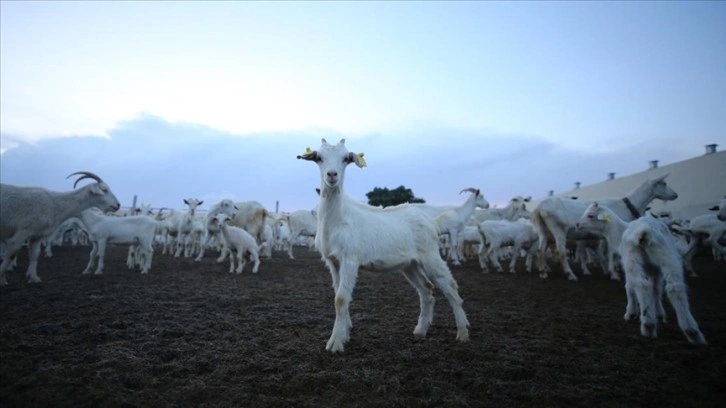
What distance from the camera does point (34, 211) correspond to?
26.5 ft

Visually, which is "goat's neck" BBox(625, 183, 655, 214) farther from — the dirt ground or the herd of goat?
the dirt ground

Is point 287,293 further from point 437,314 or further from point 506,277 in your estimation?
point 506,277

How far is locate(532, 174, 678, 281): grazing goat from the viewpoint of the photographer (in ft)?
34.4

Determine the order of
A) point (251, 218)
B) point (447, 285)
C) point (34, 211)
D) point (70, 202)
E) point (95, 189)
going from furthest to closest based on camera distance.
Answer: point (251, 218), point (95, 189), point (70, 202), point (34, 211), point (447, 285)

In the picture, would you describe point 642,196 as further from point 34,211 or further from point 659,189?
point 34,211

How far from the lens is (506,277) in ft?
36.7

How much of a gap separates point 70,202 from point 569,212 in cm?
1359

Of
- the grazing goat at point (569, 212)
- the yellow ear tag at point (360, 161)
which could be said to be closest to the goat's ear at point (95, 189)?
the yellow ear tag at point (360, 161)

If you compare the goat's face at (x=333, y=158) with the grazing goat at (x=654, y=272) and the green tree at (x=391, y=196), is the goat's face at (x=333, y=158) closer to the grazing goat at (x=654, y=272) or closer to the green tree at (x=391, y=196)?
the grazing goat at (x=654, y=272)

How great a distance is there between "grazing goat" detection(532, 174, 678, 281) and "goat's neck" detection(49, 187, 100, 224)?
504 inches

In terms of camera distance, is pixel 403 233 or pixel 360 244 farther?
pixel 403 233

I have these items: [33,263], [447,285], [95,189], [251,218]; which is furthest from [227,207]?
[447,285]

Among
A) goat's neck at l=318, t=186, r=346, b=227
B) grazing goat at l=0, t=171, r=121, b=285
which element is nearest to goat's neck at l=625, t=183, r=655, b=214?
goat's neck at l=318, t=186, r=346, b=227

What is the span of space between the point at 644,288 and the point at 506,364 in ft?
7.50
